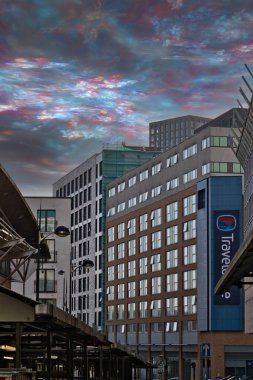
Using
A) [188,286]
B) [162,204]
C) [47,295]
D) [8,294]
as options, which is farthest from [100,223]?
[8,294]

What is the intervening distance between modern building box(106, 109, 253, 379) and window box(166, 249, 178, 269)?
17 centimetres

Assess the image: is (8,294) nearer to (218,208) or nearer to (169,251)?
(218,208)

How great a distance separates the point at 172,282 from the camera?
148 metres

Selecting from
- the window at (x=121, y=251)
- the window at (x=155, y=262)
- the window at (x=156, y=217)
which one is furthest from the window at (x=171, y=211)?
the window at (x=121, y=251)

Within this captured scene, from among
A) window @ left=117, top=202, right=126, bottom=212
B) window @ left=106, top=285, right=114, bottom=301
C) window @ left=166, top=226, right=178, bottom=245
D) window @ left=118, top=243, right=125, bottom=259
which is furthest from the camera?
window @ left=106, top=285, right=114, bottom=301

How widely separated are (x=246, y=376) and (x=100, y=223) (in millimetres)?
76571

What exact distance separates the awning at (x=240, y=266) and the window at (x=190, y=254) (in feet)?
236

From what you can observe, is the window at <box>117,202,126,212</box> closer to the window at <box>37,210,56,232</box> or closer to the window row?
the window row

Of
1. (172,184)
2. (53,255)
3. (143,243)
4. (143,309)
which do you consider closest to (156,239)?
(143,243)

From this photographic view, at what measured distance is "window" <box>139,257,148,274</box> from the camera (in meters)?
161

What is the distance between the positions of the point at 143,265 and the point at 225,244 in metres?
37.2

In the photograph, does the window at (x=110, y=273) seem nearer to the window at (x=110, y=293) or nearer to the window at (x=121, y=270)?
the window at (x=110, y=293)

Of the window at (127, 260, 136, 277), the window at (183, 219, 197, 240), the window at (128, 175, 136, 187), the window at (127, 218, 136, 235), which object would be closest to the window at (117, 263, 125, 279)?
the window at (127, 260, 136, 277)

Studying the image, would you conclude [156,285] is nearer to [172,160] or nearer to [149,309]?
[149,309]
